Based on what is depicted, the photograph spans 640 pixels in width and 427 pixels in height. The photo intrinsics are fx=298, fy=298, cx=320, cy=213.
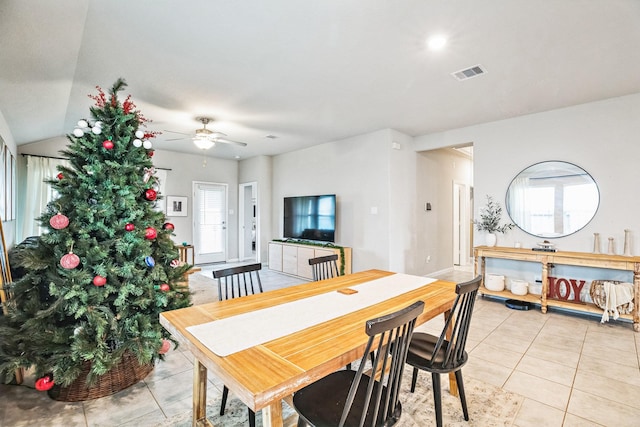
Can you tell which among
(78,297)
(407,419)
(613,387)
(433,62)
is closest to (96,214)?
(78,297)

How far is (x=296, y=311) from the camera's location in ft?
5.47

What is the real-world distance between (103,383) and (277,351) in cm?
173

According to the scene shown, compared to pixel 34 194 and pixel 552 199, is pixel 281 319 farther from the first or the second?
pixel 34 194

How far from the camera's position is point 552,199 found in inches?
158

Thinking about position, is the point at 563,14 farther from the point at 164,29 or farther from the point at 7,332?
the point at 7,332

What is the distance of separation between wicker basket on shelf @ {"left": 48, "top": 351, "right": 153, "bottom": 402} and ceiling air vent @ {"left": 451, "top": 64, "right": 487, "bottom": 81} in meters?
3.77

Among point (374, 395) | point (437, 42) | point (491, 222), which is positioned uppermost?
point (437, 42)

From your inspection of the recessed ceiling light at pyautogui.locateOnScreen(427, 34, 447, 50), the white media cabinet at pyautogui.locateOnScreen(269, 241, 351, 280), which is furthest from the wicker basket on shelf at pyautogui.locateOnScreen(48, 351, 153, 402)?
the white media cabinet at pyautogui.locateOnScreen(269, 241, 351, 280)

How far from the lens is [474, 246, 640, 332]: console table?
3227 millimetres

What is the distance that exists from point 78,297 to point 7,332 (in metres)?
0.43

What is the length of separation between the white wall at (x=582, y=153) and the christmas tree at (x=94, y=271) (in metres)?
4.53

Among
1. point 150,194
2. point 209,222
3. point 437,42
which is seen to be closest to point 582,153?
point 437,42

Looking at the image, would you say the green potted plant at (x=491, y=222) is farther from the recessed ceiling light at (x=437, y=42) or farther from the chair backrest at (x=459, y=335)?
the chair backrest at (x=459, y=335)

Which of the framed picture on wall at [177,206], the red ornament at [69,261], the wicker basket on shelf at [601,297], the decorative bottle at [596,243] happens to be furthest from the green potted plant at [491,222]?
the framed picture on wall at [177,206]
